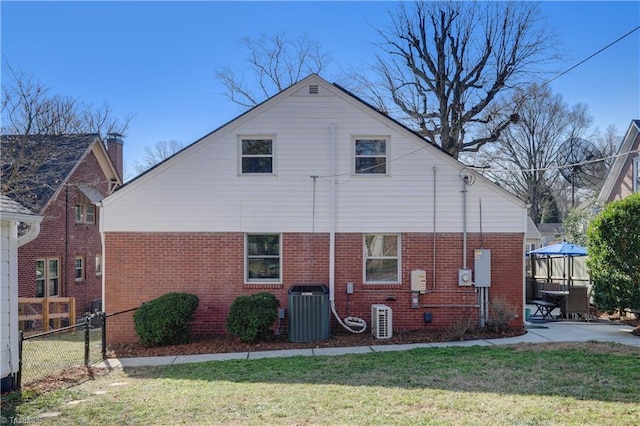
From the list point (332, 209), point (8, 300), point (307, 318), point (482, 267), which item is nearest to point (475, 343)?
point (482, 267)

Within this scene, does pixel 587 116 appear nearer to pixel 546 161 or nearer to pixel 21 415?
pixel 546 161

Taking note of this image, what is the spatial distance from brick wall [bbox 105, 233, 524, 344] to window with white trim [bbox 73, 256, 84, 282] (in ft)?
39.2

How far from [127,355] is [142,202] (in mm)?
3738

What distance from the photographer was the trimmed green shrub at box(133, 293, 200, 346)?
1116 centimetres

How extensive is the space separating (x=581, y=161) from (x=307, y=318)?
2511 centimetres

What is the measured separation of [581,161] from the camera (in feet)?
99.5

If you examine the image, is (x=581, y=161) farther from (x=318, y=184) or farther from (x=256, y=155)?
→ (x=256, y=155)

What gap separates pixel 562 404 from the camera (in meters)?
6.25

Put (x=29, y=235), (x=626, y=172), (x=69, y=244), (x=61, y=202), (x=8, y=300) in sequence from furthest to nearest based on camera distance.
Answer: (x=626, y=172), (x=69, y=244), (x=61, y=202), (x=29, y=235), (x=8, y=300)

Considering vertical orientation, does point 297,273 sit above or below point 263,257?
below

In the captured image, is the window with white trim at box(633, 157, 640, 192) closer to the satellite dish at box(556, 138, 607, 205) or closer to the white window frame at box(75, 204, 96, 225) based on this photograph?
the satellite dish at box(556, 138, 607, 205)

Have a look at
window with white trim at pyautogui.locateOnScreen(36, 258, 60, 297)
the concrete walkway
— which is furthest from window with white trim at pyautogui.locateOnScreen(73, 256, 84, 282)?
the concrete walkway

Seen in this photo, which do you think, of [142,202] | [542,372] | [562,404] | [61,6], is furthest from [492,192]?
[61,6]

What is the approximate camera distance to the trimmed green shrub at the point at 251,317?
443 inches
